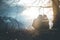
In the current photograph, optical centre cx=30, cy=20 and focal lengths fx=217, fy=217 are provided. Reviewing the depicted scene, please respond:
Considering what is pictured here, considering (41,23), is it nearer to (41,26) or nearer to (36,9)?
(41,26)

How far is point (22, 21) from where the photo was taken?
88.3 inches

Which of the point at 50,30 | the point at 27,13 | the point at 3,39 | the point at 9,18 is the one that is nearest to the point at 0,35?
the point at 3,39

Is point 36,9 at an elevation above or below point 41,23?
above

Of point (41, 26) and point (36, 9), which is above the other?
point (36, 9)

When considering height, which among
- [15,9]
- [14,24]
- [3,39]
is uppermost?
[15,9]

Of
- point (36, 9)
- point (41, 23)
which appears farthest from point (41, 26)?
point (36, 9)

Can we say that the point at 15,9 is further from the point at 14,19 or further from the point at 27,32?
the point at 27,32

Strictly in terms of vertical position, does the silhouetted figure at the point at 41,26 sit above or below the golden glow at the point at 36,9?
below

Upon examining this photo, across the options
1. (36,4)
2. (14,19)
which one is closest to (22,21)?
(14,19)

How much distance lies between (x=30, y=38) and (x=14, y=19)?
0.26m

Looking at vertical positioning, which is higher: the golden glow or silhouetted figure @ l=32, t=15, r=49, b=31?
the golden glow

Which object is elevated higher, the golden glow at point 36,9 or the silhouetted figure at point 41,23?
the golden glow at point 36,9

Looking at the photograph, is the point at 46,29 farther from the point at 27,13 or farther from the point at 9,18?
the point at 9,18

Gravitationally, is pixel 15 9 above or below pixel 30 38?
above
